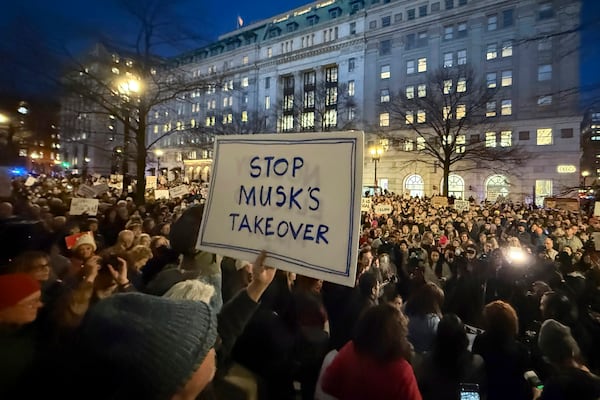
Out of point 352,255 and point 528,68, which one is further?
point 528,68

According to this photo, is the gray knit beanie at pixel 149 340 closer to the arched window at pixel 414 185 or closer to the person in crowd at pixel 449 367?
the person in crowd at pixel 449 367

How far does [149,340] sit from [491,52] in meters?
50.1

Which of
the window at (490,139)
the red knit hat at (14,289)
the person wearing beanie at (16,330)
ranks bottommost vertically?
the person wearing beanie at (16,330)

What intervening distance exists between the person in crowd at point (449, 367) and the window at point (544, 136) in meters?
44.6

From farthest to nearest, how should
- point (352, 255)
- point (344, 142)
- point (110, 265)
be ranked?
point (110, 265), point (344, 142), point (352, 255)

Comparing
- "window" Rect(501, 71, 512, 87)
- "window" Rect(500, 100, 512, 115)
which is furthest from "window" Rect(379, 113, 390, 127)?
"window" Rect(501, 71, 512, 87)

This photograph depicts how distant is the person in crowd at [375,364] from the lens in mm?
2250

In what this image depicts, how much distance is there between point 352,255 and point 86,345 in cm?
133

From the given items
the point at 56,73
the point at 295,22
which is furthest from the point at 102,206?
the point at 295,22

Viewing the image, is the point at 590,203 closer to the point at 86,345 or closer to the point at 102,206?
the point at 102,206

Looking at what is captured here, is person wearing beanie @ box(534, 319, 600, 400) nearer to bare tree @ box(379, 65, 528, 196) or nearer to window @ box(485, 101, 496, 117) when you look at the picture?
bare tree @ box(379, 65, 528, 196)

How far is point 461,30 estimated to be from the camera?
45.5 meters

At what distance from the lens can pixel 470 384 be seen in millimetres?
2818

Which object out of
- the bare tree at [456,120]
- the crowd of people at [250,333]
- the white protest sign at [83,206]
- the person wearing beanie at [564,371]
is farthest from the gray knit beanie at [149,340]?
the bare tree at [456,120]
